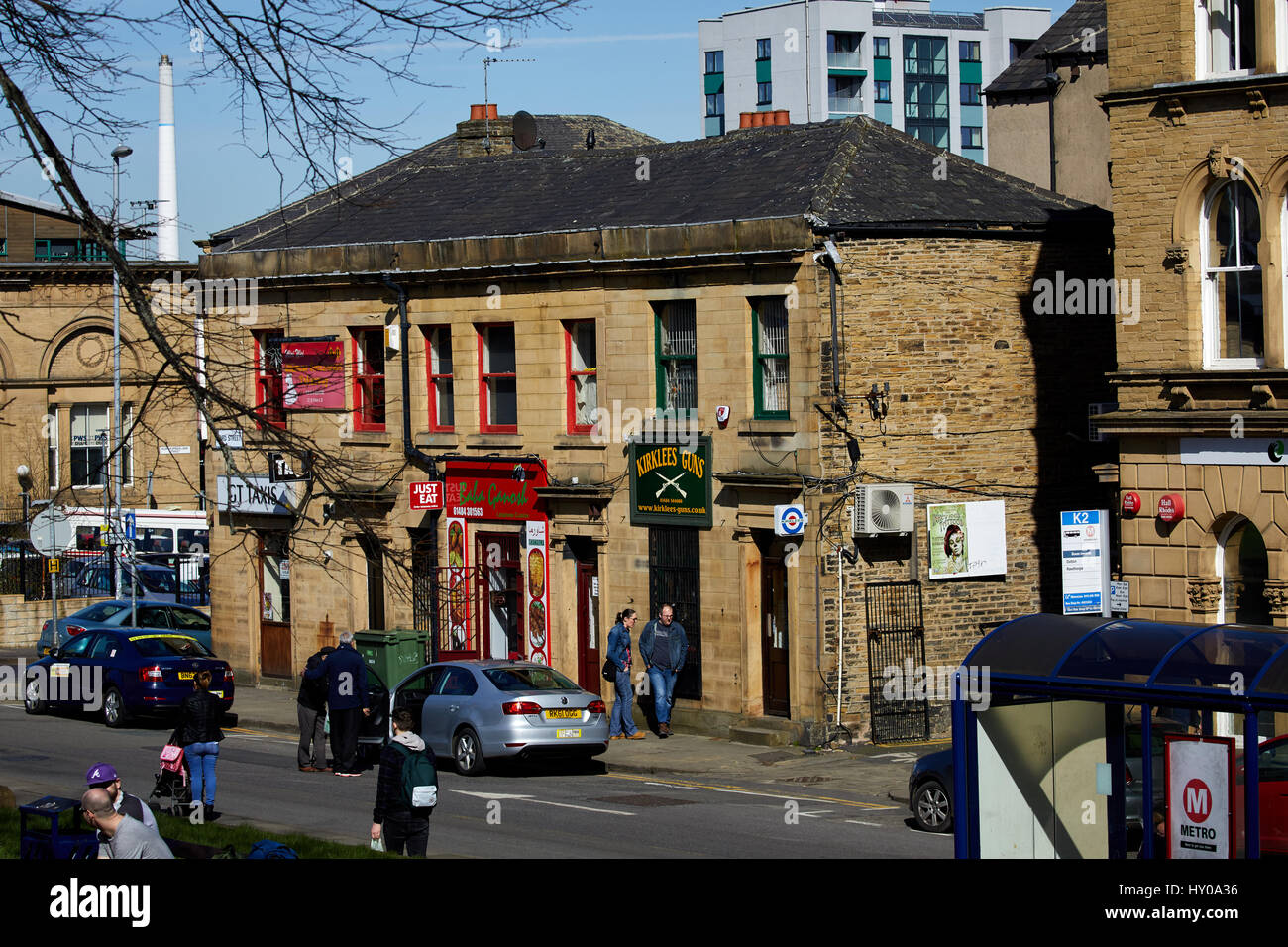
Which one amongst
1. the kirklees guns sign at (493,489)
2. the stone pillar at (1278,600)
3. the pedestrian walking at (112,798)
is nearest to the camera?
the pedestrian walking at (112,798)

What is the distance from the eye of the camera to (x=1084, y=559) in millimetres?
22250

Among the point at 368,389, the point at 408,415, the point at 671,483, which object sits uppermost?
the point at 368,389

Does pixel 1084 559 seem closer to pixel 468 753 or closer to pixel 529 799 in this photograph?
pixel 529 799

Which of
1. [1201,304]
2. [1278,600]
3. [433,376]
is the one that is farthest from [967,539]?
[433,376]

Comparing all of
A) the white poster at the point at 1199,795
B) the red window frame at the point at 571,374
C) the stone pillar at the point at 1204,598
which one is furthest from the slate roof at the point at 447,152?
the white poster at the point at 1199,795

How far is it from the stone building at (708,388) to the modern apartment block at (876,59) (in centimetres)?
6736

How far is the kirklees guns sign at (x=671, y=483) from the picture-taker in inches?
1040

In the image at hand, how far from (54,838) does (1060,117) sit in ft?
106

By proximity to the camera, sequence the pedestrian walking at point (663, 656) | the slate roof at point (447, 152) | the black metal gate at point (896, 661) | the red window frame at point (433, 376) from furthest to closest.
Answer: the slate roof at point (447, 152)
the red window frame at point (433, 376)
the pedestrian walking at point (663, 656)
the black metal gate at point (896, 661)

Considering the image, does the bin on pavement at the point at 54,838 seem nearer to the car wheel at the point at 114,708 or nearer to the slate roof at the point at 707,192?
the slate roof at the point at 707,192

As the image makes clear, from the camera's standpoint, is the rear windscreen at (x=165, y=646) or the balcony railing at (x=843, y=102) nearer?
the rear windscreen at (x=165, y=646)

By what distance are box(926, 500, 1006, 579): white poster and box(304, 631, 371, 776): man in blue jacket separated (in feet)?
29.0

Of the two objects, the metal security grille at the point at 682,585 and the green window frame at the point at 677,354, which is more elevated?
the green window frame at the point at 677,354
